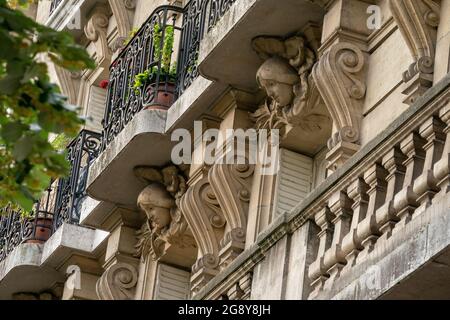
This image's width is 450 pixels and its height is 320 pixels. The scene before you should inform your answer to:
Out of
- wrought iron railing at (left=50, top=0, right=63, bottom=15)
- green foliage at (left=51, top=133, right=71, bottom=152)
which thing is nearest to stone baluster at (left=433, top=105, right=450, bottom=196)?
green foliage at (left=51, top=133, right=71, bottom=152)

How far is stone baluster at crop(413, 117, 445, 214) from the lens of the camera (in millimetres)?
14586

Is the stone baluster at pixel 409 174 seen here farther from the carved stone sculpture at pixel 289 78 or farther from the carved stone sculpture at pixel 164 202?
the carved stone sculpture at pixel 164 202

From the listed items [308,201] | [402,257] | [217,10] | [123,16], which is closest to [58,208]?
[123,16]

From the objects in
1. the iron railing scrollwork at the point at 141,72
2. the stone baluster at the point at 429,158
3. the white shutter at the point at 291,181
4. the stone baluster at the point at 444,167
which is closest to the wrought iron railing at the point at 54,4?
the iron railing scrollwork at the point at 141,72

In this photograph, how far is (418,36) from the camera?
656 inches

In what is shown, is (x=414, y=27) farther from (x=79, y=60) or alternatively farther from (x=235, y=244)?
(x=79, y=60)

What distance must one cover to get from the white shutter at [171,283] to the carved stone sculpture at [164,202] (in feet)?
0.60

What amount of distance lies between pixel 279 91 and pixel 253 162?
3.56ft

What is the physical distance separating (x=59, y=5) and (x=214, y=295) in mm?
11168

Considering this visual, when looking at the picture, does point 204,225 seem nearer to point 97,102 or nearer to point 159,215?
point 159,215

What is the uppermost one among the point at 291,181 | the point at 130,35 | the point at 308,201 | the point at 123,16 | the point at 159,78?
the point at 123,16

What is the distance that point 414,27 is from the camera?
54.7ft

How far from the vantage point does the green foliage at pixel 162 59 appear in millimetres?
21594
